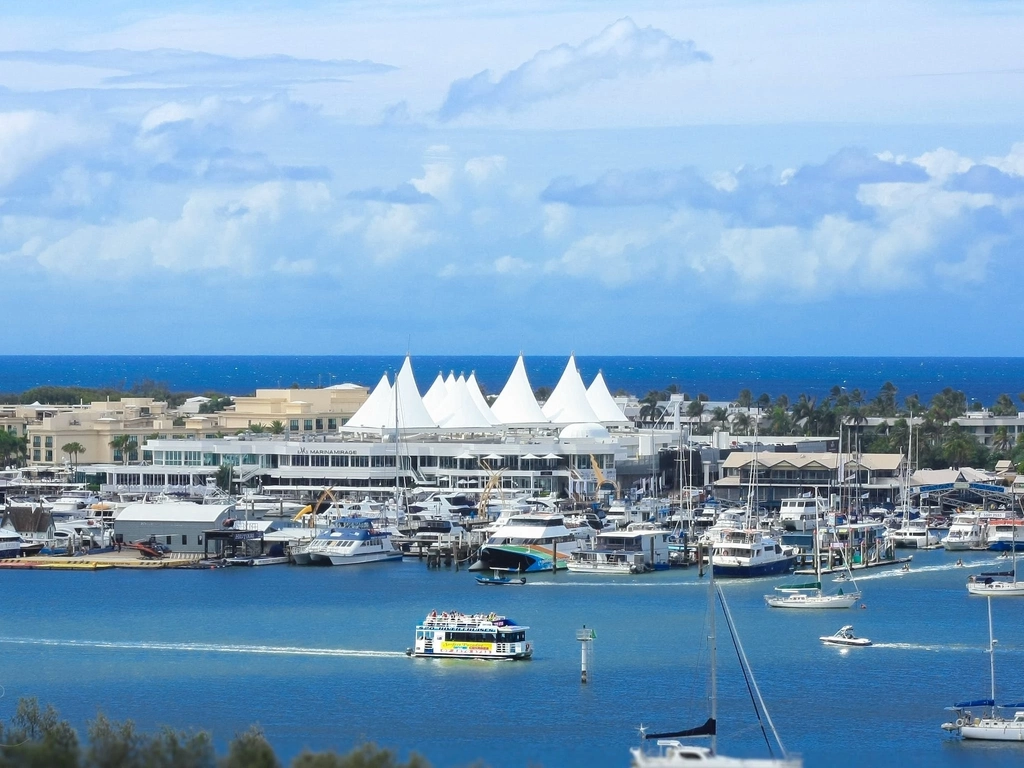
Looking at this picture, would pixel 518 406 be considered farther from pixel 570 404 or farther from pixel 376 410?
pixel 376 410

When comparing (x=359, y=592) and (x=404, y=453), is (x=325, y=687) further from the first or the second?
(x=404, y=453)

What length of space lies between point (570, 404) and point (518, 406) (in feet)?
5.76

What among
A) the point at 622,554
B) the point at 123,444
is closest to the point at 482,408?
the point at 123,444

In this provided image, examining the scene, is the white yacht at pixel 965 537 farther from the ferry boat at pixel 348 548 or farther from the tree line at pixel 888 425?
the ferry boat at pixel 348 548

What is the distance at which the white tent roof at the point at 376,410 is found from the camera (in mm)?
62156

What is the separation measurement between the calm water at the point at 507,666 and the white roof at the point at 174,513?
16.1 ft

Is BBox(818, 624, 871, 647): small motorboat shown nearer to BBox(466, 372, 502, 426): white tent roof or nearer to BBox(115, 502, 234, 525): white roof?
BBox(115, 502, 234, 525): white roof

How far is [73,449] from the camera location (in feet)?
208

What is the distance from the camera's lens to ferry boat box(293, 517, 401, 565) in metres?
46.1

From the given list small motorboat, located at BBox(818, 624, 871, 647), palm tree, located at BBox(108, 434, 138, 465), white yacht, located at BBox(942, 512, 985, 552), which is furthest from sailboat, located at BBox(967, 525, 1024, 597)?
palm tree, located at BBox(108, 434, 138, 465)

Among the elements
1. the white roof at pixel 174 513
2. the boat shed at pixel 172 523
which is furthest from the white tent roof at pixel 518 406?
the boat shed at pixel 172 523

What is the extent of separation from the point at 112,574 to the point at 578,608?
12.2 meters

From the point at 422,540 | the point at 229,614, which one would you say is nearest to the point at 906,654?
the point at 229,614

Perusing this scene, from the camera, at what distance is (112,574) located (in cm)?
4459
